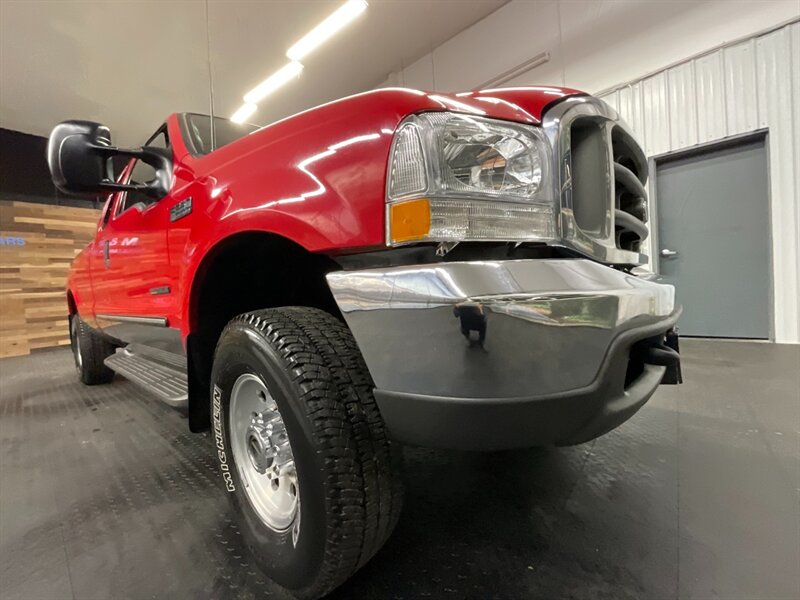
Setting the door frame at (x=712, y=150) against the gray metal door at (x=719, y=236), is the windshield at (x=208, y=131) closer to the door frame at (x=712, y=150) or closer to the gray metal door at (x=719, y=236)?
the door frame at (x=712, y=150)

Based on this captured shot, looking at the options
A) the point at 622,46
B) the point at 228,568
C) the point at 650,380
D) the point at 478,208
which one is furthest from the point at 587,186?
the point at 622,46

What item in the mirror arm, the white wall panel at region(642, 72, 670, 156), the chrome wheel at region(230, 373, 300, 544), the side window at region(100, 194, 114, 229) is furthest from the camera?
the white wall panel at region(642, 72, 670, 156)

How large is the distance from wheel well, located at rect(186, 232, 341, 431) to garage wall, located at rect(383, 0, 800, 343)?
17.8 feet

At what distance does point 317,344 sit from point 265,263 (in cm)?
65

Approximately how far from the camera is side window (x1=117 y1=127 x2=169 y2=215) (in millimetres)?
1964

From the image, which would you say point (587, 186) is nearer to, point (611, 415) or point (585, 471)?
point (611, 415)

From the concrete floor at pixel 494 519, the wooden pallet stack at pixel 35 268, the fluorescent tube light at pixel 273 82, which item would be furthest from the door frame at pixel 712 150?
the wooden pallet stack at pixel 35 268

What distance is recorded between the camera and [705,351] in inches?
159

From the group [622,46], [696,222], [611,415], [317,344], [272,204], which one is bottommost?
[611,415]

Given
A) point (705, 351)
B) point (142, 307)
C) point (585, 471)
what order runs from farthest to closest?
point (705, 351)
point (142, 307)
point (585, 471)

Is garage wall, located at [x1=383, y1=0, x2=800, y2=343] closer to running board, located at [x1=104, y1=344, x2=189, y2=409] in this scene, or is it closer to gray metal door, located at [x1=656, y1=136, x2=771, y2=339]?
gray metal door, located at [x1=656, y1=136, x2=771, y2=339]

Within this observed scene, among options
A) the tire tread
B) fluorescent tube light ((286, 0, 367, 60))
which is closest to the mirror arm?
the tire tread

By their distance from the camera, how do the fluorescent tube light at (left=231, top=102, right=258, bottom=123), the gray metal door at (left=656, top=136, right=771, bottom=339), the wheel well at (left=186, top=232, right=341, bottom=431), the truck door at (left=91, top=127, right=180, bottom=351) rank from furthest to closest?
the fluorescent tube light at (left=231, top=102, right=258, bottom=123), the gray metal door at (left=656, top=136, right=771, bottom=339), the truck door at (left=91, top=127, right=180, bottom=351), the wheel well at (left=186, top=232, right=341, bottom=431)

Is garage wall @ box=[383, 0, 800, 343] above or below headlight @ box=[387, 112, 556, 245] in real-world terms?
above
